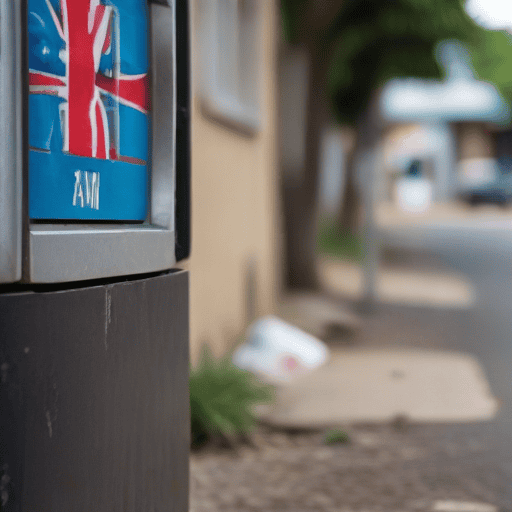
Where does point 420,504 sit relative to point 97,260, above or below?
below

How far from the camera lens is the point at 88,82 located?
1947mm

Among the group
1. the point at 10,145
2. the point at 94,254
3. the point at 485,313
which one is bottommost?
the point at 485,313

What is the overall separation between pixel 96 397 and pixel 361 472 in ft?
8.65

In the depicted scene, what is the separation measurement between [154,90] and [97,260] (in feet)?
1.61

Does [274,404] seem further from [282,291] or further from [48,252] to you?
[282,291]

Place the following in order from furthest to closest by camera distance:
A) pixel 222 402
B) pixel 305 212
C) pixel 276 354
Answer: pixel 305 212 < pixel 276 354 < pixel 222 402

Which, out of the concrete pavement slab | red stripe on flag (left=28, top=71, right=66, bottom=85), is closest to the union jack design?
red stripe on flag (left=28, top=71, right=66, bottom=85)

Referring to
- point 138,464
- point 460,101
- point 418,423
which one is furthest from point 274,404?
point 460,101

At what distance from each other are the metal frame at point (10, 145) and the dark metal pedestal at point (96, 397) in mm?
94

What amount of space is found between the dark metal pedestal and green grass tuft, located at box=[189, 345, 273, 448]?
2.32 m

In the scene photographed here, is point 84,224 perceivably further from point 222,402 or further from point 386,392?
point 386,392

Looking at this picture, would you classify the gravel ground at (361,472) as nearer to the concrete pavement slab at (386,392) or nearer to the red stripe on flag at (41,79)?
the concrete pavement slab at (386,392)

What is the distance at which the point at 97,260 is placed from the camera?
1960 mm

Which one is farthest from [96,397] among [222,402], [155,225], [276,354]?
[276,354]
